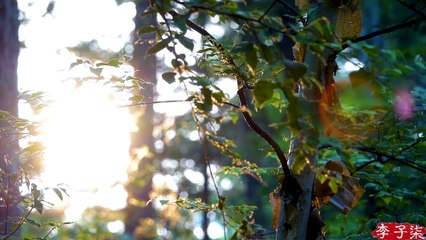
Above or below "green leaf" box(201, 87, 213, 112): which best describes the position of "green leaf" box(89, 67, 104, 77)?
above

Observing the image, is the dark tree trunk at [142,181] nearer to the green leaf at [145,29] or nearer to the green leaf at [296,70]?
the green leaf at [145,29]

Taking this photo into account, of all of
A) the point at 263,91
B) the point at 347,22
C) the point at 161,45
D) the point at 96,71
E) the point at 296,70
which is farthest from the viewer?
the point at 347,22

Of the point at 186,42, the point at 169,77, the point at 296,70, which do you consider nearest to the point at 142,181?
the point at 169,77

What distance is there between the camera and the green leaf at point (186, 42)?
1.79 m

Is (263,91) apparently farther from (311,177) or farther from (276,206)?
(276,206)

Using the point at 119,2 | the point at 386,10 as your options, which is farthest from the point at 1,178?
the point at 386,10

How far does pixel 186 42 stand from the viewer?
71.1 inches

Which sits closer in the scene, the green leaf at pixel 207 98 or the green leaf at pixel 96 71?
the green leaf at pixel 207 98

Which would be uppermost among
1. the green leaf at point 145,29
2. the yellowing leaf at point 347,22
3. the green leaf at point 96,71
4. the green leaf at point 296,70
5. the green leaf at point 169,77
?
the yellowing leaf at point 347,22

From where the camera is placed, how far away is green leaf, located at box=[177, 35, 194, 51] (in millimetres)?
1795

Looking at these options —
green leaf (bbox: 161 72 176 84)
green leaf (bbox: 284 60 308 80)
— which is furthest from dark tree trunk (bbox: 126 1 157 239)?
green leaf (bbox: 284 60 308 80)

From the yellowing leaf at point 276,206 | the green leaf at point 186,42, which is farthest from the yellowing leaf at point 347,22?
the green leaf at point 186,42

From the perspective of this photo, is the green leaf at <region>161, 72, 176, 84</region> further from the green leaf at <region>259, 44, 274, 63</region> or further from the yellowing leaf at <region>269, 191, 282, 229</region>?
the yellowing leaf at <region>269, 191, 282, 229</region>

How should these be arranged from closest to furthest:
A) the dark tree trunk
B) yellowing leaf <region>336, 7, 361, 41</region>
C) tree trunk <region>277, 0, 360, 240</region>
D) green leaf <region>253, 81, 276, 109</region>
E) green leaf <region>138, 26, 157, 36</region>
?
green leaf <region>253, 81, 276, 109</region>
green leaf <region>138, 26, 157, 36</region>
tree trunk <region>277, 0, 360, 240</region>
yellowing leaf <region>336, 7, 361, 41</region>
the dark tree trunk
